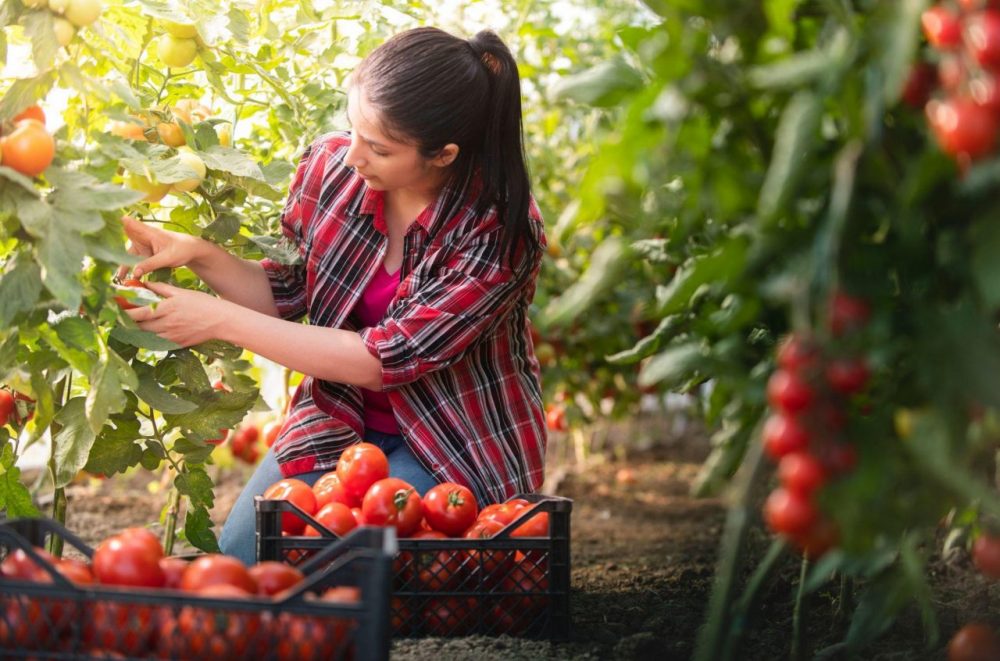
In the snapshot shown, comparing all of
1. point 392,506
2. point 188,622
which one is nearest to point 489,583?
point 392,506

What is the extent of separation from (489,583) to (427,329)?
49 centimetres

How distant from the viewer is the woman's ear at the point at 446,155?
205cm

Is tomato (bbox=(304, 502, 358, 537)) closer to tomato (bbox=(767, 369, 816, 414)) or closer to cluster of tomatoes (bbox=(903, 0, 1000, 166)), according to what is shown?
tomato (bbox=(767, 369, 816, 414))

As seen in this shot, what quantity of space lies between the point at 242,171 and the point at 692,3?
3.45ft

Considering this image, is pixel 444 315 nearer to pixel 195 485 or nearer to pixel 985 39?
pixel 195 485

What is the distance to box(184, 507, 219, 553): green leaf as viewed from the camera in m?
2.01

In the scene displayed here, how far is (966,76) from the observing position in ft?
3.01

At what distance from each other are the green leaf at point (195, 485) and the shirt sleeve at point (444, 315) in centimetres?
38

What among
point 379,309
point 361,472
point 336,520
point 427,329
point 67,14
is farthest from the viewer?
point 379,309

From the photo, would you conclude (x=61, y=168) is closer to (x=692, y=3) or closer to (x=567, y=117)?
(x=692, y=3)

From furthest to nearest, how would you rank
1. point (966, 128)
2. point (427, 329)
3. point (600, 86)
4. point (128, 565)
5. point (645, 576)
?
point (645, 576) < point (427, 329) < point (128, 565) < point (600, 86) < point (966, 128)

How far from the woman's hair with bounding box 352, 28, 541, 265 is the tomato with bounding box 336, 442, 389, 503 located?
46 centimetres

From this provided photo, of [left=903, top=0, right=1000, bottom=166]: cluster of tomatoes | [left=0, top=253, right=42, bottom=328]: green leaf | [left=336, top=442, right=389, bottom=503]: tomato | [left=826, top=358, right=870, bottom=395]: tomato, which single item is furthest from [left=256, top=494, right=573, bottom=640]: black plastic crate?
[left=903, top=0, right=1000, bottom=166]: cluster of tomatoes

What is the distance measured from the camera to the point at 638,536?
10.6ft
